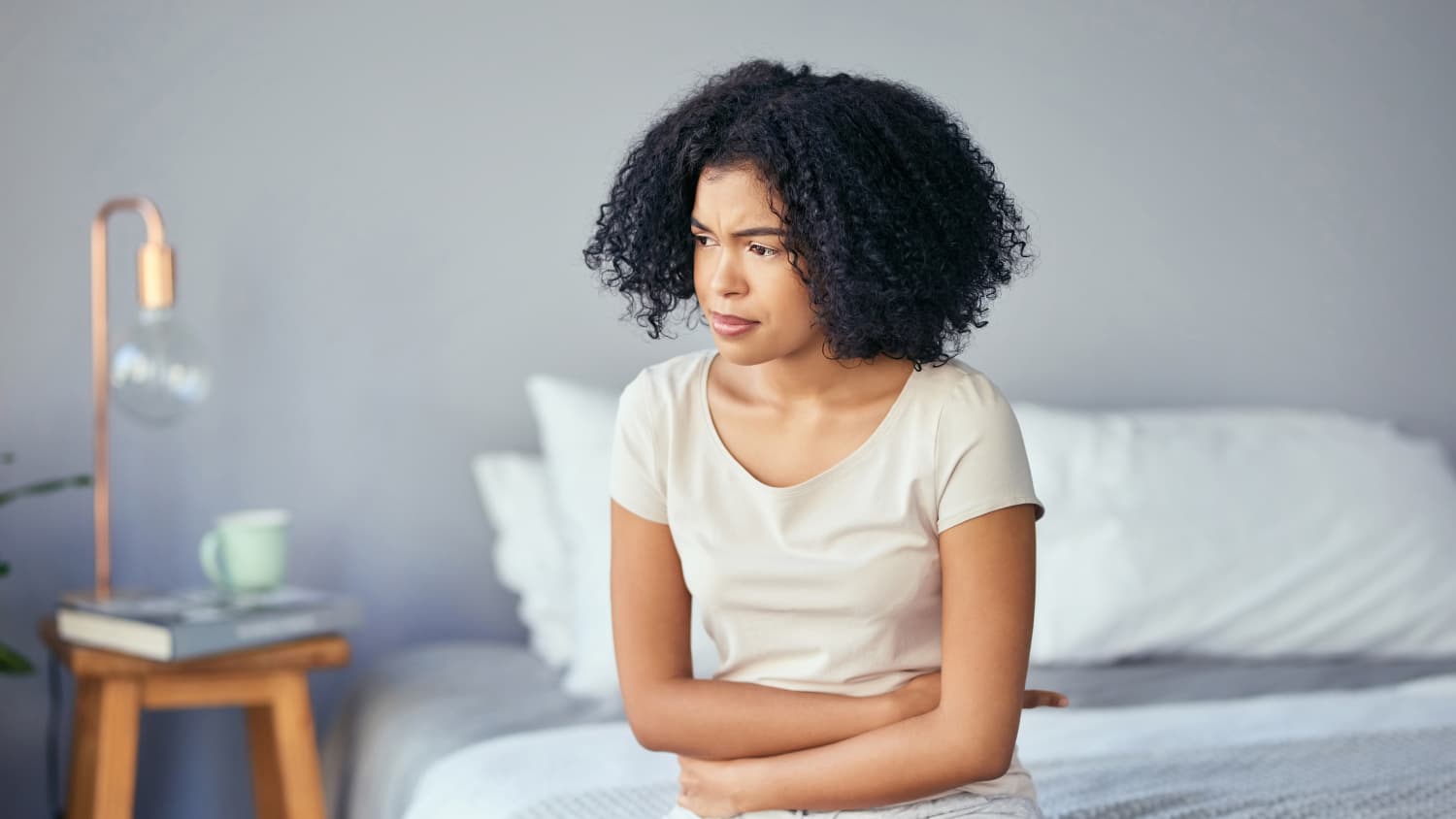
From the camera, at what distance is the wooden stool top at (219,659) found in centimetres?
167

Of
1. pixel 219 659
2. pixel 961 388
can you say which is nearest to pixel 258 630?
pixel 219 659

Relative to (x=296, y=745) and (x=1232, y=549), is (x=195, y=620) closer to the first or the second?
(x=296, y=745)

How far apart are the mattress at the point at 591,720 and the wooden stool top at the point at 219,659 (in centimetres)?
12

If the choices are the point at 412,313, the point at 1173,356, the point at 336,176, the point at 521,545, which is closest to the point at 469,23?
the point at 336,176

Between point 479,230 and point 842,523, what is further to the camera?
point 479,230

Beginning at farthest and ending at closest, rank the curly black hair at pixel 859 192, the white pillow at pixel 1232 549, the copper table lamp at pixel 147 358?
1. the white pillow at pixel 1232 549
2. the copper table lamp at pixel 147 358
3. the curly black hair at pixel 859 192

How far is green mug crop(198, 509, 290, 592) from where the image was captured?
1801 millimetres

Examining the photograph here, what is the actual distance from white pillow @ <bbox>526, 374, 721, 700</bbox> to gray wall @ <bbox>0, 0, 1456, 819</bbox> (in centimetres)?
21

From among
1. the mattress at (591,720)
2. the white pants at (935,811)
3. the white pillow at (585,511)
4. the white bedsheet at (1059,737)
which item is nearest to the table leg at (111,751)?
the mattress at (591,720)

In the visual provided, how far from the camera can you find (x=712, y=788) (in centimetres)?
104

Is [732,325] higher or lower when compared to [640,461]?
higher

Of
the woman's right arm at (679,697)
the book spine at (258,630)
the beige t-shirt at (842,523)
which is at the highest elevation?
the beige t-shirt at (842,523)

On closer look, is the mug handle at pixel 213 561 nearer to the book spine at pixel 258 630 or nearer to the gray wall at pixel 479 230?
the book spine at pixel 258 630

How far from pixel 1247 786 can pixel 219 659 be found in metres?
1.20
